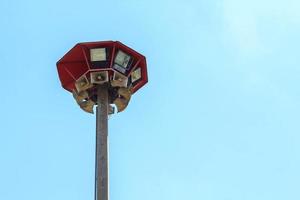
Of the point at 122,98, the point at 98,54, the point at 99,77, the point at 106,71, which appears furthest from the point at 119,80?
Answer: the point at 98,54

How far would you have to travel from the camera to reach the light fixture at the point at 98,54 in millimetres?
18969

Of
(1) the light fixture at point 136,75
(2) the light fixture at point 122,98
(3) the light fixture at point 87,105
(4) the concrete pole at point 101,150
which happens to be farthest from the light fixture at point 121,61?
(3) the light fixture at point 87,105

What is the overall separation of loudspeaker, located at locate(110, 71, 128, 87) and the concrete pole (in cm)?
51

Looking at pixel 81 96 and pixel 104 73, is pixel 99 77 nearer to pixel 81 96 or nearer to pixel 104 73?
pixel 104 73

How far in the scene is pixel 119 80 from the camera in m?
18.7

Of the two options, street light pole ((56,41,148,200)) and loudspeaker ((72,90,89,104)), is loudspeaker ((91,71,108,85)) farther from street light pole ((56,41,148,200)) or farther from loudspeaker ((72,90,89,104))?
loudspeaker ((72,90,89,104))

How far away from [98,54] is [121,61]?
676mm

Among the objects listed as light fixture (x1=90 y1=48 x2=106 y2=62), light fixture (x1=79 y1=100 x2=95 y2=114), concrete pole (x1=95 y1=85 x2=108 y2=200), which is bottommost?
concrete pole (x1=95 y1=85 x2=108 y2=200)

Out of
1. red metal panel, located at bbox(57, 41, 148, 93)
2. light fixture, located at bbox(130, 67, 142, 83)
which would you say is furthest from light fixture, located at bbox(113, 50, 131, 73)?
light fixture, located at bbox(130, 67, 142, 83)

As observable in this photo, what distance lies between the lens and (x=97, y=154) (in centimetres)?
1659

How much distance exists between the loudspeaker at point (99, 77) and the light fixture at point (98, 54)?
1.46 ft

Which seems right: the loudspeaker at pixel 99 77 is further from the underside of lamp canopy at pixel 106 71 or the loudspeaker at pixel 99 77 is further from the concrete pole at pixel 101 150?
the concrete pole at pixel 101 150

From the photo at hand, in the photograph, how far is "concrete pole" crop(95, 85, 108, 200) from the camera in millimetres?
15844

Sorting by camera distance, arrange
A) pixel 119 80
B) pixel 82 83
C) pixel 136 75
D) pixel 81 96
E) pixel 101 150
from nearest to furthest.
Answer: pixel 101 150 < pixel 119 80 < pixel 82 83 < pixel 81 96 < pixel 136 75
